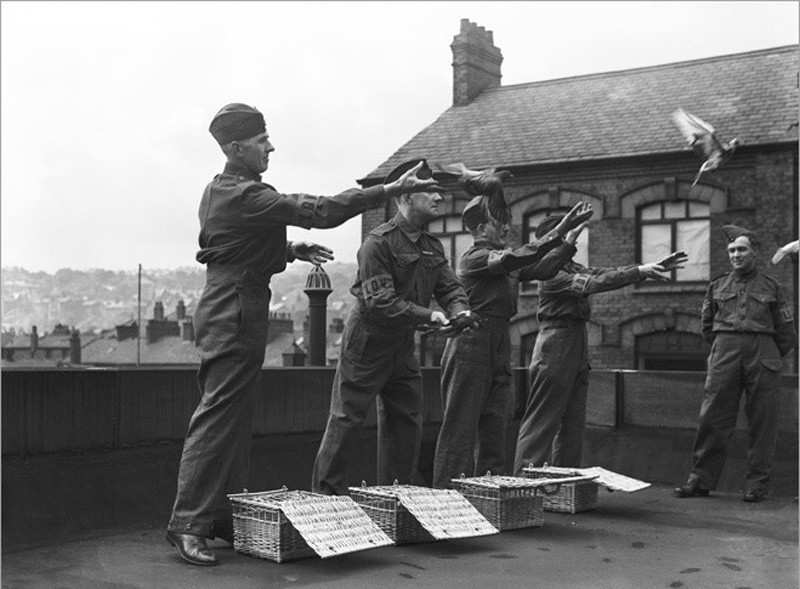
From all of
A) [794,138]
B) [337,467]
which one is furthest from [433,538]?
[794,138]

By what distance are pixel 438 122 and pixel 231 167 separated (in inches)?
924

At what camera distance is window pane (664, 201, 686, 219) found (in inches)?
959

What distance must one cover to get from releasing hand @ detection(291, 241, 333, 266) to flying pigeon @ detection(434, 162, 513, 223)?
1.60 metres

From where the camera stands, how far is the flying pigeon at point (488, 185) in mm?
7844

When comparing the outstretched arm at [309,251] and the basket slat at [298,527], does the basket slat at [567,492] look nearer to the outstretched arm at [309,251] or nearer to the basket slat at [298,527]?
the basket slat at [298,527]

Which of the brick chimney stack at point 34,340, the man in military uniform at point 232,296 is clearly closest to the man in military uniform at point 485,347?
the man in military uniform at point 232,296

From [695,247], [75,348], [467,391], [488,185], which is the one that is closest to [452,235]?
[695,247]

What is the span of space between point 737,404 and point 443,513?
12.9 ft

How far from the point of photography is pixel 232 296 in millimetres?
5926

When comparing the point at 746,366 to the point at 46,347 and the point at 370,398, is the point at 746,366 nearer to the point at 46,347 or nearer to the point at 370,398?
the point at 370,398

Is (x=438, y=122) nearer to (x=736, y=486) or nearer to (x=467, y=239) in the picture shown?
(x=467, y=239)

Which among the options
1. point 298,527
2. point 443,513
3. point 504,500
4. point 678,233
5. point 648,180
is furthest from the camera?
point 648,180

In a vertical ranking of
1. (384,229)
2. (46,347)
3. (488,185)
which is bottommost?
(46,347)

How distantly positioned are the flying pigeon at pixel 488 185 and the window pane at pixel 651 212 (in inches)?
685
